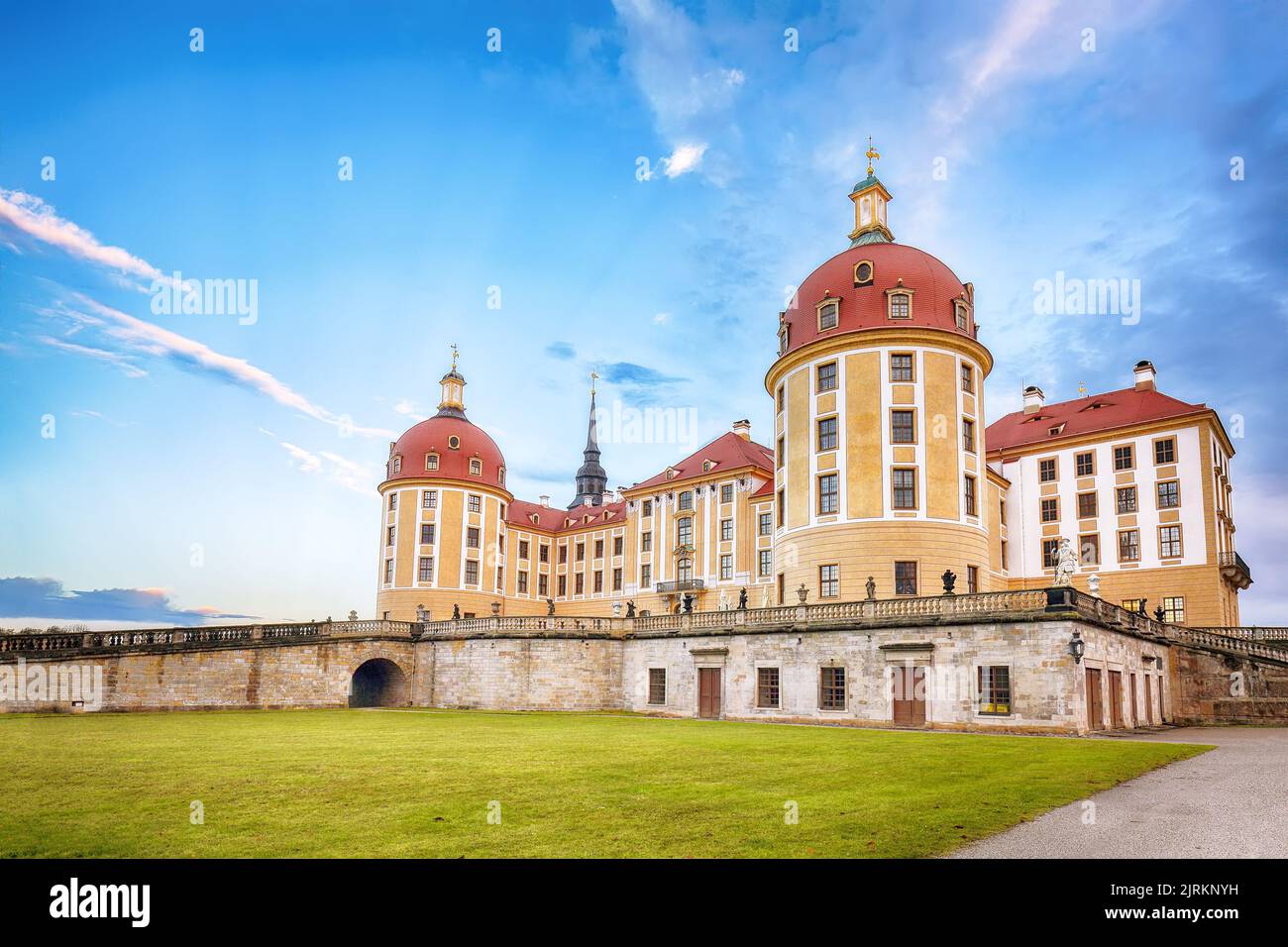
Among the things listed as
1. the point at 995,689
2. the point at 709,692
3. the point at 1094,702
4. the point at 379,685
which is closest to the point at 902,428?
the point at 995,689

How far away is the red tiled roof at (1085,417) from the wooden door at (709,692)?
2481 cm

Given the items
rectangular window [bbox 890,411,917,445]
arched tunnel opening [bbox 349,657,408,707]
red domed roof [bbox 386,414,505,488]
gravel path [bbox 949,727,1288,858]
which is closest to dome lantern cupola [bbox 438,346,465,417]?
red domed roof [bbox 386,414,505,488]

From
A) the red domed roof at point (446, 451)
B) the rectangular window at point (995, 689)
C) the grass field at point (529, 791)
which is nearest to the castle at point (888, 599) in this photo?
the rectangular window at point (995, 689)

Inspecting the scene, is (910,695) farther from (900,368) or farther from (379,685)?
(379,685)

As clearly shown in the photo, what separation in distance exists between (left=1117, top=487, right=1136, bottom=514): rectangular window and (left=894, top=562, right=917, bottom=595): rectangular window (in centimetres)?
1681

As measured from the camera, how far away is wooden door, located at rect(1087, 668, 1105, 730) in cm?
2748

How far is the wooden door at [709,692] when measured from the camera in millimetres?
36562

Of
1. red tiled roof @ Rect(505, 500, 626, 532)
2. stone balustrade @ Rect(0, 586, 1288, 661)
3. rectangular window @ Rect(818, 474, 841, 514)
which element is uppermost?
red tiled roof @ Rect(505, 500, 626, 532)

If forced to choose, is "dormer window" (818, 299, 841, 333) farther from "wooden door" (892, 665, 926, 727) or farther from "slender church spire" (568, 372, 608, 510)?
"slender church spire" (568, 372, 608, 510)

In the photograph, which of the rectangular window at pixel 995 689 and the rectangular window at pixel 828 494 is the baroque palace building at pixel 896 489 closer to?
the rectangular window at pixel 828 494

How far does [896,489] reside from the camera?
3919cm

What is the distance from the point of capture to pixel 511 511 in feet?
245

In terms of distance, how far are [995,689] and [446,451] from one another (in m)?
47.3
